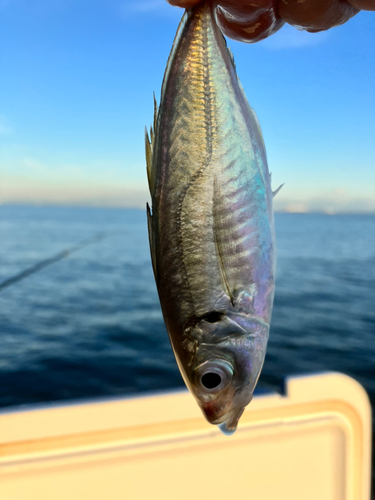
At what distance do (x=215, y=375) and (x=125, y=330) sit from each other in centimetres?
987

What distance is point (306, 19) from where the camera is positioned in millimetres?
1558

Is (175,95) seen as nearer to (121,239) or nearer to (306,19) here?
(306,19)

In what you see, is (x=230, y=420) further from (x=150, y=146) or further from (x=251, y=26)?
(x=251, y=26)

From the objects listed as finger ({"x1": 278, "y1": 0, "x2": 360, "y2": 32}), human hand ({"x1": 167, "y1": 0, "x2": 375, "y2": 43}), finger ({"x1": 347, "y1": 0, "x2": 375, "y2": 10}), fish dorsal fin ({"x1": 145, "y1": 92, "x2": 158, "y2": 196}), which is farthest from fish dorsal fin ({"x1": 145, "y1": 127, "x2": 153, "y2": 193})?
finger ({"x1": 347, "y1": 0, "x2": 375, "y2": 10})

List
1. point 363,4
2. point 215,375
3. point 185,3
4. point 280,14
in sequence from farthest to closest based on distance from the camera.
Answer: point 280,14
point 363,4
point 185,3
point 215,375

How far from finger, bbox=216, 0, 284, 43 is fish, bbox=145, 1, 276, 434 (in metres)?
0.63

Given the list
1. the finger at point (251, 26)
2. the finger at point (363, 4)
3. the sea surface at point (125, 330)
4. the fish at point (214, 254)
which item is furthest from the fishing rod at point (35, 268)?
the finger at point (363, 4)

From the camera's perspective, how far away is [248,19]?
1.53m

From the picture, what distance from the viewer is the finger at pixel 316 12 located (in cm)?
148

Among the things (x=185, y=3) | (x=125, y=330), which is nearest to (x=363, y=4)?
(x=185, y=3)

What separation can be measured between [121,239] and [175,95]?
3434 cm

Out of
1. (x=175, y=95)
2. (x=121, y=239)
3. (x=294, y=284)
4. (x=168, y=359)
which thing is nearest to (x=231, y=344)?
(x=175, y=95)

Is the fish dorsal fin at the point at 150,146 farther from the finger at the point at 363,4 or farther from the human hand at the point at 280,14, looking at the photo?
the finger at the point at 363,4

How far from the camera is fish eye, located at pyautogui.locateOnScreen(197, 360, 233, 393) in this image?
1.02 metres
